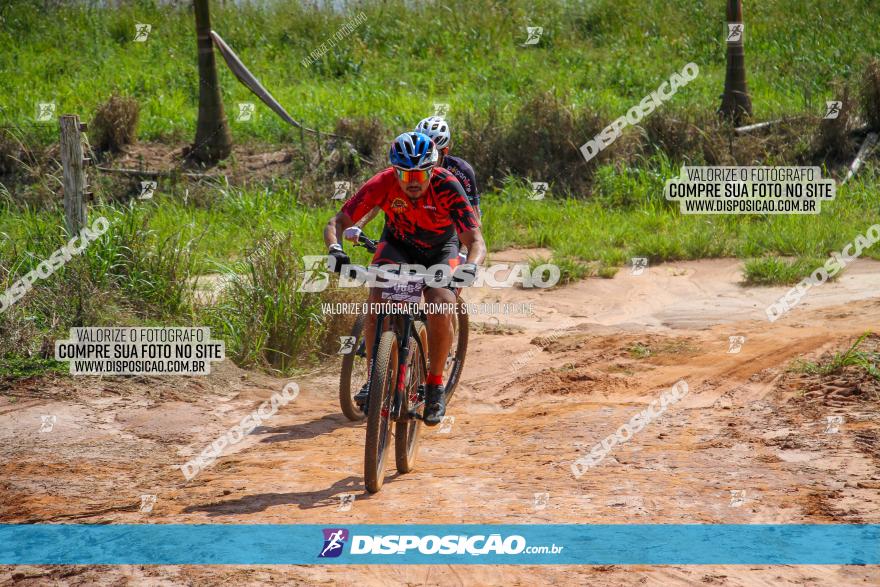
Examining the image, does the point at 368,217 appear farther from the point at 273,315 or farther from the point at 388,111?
the point at 388,111

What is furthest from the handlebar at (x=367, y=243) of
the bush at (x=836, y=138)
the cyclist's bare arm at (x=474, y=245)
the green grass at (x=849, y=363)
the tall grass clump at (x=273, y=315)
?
the bush at (x=836, y=138)

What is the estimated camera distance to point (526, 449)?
6309 mm

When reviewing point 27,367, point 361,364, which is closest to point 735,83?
point 361,364

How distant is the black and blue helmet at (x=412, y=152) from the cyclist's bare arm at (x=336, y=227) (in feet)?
1.99

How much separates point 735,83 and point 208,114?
8.26 m

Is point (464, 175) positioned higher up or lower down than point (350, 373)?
higher up

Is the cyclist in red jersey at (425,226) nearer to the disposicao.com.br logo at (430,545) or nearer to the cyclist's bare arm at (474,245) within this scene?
the cyclist's bare arm at (474,245)

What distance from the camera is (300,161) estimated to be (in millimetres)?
14719

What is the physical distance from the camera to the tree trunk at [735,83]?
14508 millimetres

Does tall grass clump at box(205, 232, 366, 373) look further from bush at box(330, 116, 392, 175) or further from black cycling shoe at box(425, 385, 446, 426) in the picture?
bush at box(330, 116, 392, 175)

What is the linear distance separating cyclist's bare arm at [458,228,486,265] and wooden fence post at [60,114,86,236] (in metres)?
3.85

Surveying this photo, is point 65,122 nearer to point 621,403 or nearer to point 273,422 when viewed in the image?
point 273,422

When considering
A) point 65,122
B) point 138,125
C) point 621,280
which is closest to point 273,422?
point 65,122

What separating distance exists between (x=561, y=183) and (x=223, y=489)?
9604mm
